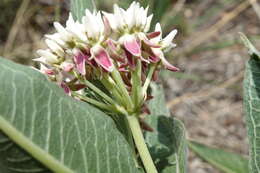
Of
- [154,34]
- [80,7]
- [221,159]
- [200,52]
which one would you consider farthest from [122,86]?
[200,52]

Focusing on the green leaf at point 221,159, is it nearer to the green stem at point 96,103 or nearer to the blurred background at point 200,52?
the green stem at point 96,103

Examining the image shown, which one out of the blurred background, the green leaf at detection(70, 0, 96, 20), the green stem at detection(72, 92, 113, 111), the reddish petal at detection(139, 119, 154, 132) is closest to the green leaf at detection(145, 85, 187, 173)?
the reddish petal at detection(139, 119, 154, 132)

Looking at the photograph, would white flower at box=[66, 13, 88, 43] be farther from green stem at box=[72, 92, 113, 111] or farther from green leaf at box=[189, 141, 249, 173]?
green leaf at box=[189, 141, 249, 173]

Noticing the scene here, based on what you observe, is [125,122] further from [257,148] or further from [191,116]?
[191,116]

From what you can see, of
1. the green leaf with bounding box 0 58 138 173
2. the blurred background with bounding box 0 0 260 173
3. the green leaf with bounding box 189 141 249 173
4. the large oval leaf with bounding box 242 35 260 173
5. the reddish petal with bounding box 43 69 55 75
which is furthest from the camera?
the blurred background with bounding box 0 0 260 173

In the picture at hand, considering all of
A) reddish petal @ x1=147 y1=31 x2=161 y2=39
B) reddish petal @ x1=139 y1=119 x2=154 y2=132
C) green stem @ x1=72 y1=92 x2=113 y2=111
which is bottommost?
reddish petal @ x1=139 y1=119 x2=154 y2=132

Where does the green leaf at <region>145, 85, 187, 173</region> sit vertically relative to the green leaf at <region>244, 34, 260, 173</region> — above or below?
below
